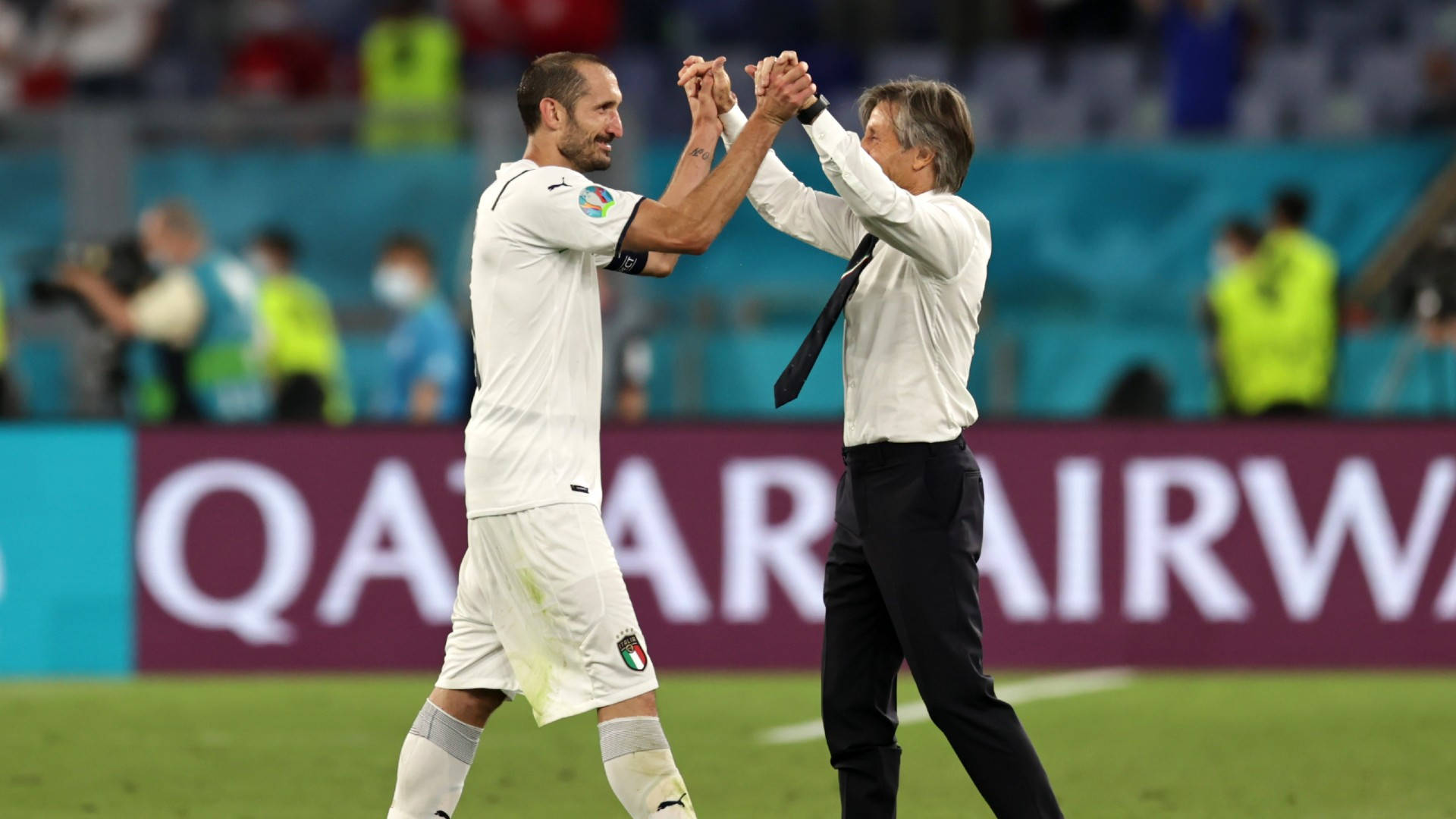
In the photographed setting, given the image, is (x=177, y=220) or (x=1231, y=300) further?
(x=1231, y=300)

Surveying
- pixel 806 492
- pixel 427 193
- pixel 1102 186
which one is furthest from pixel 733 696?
pixel 1102 186

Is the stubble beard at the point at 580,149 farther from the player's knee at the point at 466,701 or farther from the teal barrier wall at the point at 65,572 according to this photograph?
the teal barrier wall at the point at 65,572

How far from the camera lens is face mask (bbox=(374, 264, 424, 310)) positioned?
13070 millimetres

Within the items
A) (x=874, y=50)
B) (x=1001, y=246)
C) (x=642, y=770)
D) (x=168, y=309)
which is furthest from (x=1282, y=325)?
(x=642, y=770)

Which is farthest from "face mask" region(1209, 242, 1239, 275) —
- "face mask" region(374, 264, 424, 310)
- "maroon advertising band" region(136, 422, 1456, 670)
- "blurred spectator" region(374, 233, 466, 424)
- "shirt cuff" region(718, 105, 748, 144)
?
"shirt cuff" region(718, 105, 748, 144)

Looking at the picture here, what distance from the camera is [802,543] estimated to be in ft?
35.4

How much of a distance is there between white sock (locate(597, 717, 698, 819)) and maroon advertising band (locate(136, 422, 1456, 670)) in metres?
5.30

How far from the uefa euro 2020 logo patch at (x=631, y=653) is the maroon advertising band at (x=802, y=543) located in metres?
5.28

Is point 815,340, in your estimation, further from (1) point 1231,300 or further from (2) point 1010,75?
(2) point 1010,75

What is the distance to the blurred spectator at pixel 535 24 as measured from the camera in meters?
17.2

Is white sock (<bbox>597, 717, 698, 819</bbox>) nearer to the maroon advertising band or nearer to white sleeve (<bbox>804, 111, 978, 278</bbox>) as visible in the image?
white sleeve (<bbox>804, 111, 978, 278</bbox>)

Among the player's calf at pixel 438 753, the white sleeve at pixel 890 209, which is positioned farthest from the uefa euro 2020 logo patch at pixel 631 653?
the white sleeve at pixel 890 209

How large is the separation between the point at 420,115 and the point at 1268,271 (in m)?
5.09

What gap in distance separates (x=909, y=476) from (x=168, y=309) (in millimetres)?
8138
